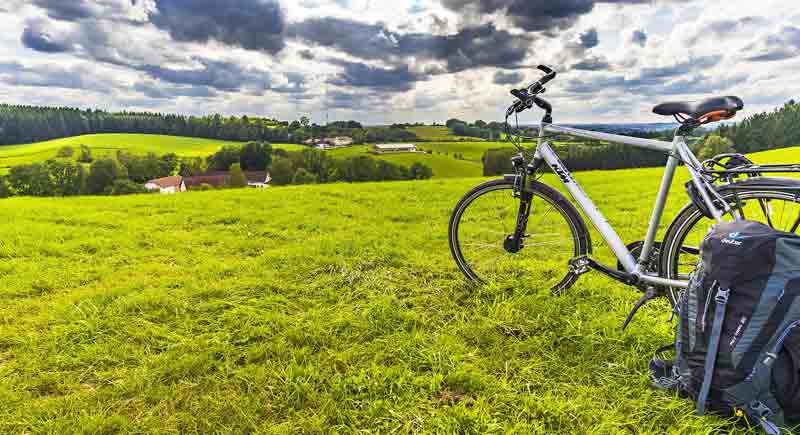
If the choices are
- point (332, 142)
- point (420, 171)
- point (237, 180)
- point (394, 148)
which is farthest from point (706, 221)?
point (332, 142)

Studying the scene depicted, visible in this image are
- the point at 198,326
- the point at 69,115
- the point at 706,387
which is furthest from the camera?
the point at 69,115

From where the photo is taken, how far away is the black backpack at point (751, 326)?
194 cm

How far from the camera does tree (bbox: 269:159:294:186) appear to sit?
44.0m

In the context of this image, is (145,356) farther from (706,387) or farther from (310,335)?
(706,387)

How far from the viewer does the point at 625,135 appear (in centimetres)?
330

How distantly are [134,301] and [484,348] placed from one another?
10.8 ft

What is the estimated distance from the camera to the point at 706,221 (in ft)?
8.99

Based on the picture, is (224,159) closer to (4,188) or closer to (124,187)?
(124,187)

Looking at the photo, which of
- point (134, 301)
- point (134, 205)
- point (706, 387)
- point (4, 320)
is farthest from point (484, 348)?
point (134, 205)

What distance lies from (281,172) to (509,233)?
44458 mm

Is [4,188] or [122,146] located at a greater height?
[122,146]

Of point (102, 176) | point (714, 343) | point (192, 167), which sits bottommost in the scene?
point (102, 176)

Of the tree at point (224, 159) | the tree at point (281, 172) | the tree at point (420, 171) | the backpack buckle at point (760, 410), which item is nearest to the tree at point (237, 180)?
the tree at point (281, 172)

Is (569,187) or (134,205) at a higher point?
(569,187)
